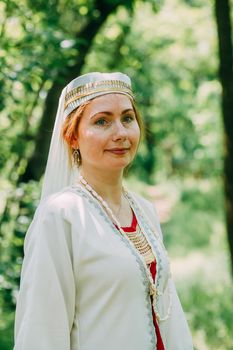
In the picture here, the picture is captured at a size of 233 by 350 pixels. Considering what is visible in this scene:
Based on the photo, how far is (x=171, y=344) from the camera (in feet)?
6.23

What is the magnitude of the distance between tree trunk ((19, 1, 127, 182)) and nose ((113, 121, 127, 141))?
9.55ft

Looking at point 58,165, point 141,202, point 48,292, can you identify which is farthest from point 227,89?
point 48,292

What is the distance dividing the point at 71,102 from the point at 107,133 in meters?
0.18

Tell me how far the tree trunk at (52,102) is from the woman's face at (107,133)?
2.87 metres

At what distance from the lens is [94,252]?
1618 millimetres

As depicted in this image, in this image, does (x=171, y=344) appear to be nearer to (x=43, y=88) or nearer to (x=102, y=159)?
(x=102, y=159)

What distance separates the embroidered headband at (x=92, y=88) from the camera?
5.88 feet

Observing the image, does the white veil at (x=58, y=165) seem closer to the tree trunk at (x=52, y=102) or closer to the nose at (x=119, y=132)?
the nose at (x=119, y=132)

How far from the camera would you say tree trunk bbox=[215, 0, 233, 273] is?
4.87 meters

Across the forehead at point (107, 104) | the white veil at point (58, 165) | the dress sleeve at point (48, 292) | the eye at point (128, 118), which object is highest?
the forehead at point (107, 104)

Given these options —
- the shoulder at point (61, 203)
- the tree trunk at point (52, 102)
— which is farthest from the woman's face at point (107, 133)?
the tree trunk at point (52, 102)

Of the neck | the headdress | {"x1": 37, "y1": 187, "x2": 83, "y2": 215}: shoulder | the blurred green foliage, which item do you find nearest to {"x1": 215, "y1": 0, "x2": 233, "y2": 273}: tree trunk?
the blurred green foliage

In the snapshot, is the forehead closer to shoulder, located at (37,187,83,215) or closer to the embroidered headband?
the embroidered headband

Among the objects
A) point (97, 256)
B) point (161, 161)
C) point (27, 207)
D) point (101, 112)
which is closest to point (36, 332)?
point (97, 256)
